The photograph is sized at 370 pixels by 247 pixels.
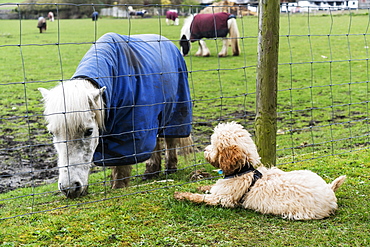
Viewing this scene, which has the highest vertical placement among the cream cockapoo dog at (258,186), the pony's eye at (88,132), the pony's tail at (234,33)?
the pony's tail at (234,33)

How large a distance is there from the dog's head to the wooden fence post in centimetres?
62

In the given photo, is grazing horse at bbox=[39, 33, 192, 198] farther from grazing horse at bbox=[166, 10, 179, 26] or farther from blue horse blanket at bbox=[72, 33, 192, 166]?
grazing horse at bbox=[166, 10, 179, 26]

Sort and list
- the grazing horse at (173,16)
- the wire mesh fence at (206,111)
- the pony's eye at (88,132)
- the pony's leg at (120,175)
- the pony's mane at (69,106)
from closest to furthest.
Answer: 1. the pony's mane at (69,106)
2. the pony's eye at (88,132)
3. the wire mesh fence at (206,111)
4. the pony's leg at (120,175)
5. the grazing horse at (173,16)

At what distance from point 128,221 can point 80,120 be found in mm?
1067

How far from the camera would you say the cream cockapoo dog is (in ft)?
11.2

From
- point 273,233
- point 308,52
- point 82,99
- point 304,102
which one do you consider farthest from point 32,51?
point 273,233

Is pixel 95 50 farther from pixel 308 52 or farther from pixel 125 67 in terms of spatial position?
pixel 308 52

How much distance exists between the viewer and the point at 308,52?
59.4 feet

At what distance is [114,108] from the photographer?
430cm

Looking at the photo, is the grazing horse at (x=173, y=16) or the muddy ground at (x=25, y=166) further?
the grazing horse at (x=173, y=16)

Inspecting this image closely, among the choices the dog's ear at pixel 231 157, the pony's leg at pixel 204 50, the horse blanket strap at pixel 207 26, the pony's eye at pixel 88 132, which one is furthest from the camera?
the pony's leg at pixel 204 50

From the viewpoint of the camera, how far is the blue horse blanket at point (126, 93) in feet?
14.1

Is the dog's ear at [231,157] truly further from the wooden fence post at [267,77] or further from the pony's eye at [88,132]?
the pony's eye at [88,132]

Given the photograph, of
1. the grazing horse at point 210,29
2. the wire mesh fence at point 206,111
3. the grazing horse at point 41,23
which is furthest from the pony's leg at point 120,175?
the grazing horse at point 41,23
